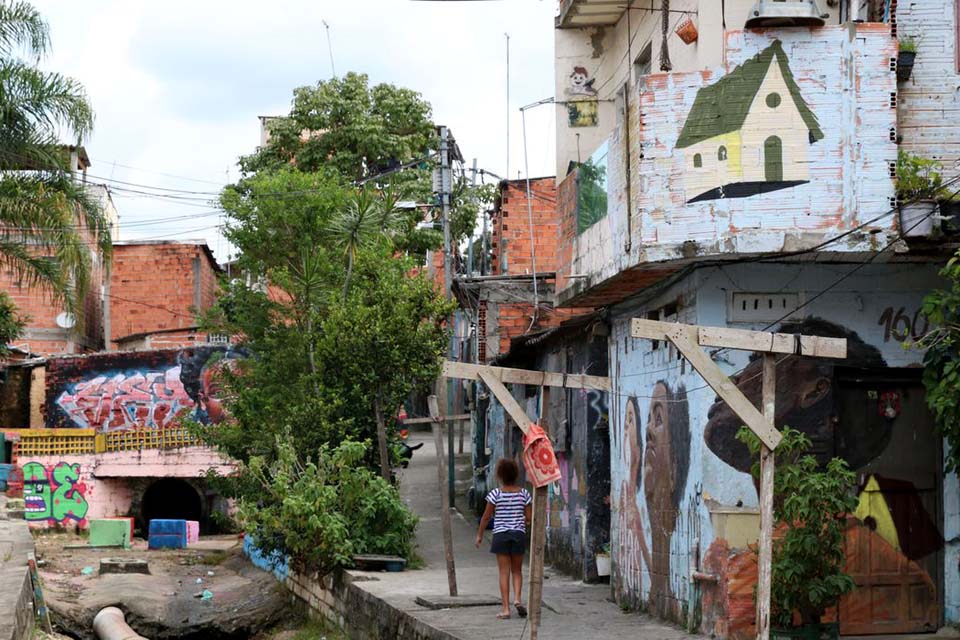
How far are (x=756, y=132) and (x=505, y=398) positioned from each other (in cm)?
340

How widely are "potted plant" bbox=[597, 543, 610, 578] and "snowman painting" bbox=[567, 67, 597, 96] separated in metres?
5.68

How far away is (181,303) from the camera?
39.8 m

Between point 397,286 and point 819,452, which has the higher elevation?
point 397,286

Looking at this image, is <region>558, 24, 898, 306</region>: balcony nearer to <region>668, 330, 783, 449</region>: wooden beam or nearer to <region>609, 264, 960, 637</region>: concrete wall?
<region>609, 264, 960, 637</region>: concrete wall

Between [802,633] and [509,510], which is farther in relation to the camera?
[509,510]

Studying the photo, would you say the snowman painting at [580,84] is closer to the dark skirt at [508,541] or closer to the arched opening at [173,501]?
the dark skirt at [508,541]

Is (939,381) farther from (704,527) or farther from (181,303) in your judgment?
(181,303)

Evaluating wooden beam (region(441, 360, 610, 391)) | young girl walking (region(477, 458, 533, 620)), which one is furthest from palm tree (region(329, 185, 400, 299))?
young girl walking (region(477, 458, 533, 620))

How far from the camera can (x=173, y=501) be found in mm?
33719

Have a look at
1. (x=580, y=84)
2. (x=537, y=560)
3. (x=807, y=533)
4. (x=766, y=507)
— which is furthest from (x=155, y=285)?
(x=766, y=507)

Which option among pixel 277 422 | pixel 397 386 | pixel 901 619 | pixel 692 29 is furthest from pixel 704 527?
pixel 277 422

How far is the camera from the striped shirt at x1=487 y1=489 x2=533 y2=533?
11.5m

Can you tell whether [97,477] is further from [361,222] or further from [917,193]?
[917,193]

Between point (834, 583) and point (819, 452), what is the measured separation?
4.70 ft
